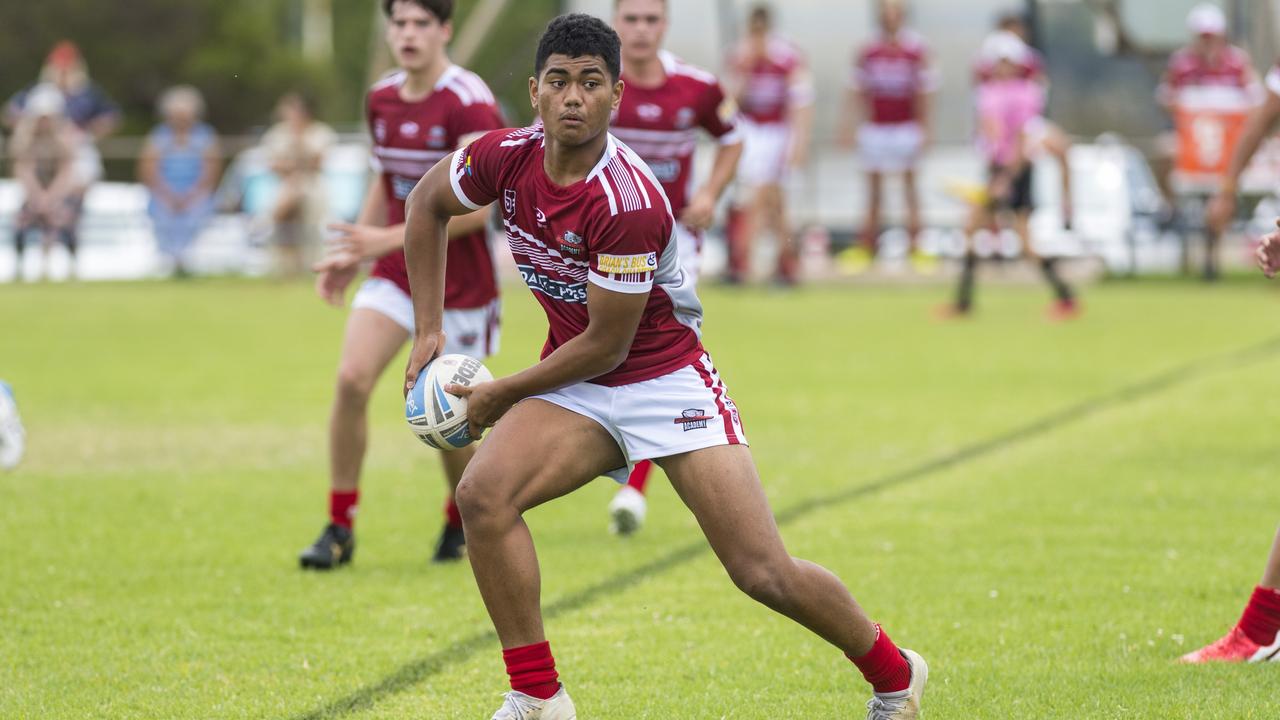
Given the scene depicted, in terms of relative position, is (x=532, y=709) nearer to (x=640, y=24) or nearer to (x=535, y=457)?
(x=535, y=457)

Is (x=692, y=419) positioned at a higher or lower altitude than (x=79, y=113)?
higher

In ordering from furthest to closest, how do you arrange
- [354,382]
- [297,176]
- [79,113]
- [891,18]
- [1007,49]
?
1. [79,113]
2. [297,176]
3. [891,18]
4. [1007,49]
5. [354,382]

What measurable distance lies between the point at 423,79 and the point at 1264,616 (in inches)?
156

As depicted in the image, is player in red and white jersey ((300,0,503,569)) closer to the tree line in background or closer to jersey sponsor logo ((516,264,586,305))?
jersey sponsor logo ((516,264,586,305))

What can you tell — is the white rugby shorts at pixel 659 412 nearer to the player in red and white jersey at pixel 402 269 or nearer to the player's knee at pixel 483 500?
the player's knee at pixel 483 500

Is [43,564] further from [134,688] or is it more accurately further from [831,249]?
[831,249]

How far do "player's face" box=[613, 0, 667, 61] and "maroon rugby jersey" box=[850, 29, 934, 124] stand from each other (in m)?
13.1

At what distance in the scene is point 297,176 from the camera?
24.1 metres

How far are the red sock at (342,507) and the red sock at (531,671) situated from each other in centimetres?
268

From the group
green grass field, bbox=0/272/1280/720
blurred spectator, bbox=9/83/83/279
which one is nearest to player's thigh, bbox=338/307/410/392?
green grass field, bbox=0/272/1280/720

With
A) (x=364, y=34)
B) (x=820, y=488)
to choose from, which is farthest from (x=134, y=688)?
(x=364, y=34)

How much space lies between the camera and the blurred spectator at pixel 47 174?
24.0m

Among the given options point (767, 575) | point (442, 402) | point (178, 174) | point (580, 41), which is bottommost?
point (178, 174)

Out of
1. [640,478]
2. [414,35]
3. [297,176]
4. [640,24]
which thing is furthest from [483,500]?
[297,176]
